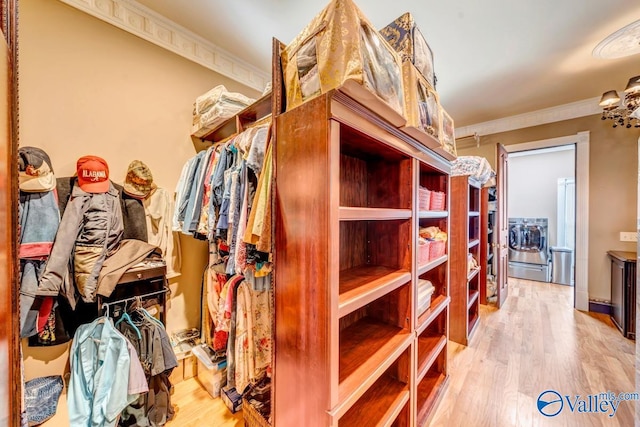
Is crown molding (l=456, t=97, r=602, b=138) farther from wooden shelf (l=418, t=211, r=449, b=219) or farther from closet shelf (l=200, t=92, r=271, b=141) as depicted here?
closet shelf (l=200, t=92, r=271, b=141)

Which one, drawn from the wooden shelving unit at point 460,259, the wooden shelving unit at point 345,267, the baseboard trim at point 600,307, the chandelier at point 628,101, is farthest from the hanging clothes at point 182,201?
the baseboard trim at point 600,307

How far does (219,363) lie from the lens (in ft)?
5.71

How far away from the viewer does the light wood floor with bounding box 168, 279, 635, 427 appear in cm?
156

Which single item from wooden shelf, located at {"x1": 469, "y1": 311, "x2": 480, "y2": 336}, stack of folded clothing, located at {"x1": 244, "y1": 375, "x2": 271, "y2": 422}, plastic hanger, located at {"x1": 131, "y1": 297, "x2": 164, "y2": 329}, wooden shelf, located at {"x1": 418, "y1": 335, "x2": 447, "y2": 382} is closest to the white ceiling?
plastic hanger, located at {"x1": 131, "y1": 297, "x2": 164, "y2": 329}

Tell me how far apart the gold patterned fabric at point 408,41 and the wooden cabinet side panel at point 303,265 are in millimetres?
728

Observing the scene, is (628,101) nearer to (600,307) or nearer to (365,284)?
(600,307)

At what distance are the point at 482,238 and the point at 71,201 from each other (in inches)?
165

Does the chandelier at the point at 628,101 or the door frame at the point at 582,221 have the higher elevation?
the chandelier at the point at 628,101

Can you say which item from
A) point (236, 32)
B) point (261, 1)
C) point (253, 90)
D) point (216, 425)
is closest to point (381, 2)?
point (261, 1)

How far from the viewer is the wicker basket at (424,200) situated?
58.2 inches

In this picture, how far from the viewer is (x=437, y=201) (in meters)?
1.74

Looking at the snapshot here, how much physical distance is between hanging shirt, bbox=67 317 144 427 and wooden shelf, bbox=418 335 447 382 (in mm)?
1689

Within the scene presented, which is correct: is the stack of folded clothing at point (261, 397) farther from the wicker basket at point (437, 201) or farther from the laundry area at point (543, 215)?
the laundry area at point (543, 215)

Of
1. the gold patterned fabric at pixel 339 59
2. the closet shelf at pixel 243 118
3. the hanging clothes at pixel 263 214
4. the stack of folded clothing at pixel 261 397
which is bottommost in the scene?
the stack of folded clothing at pixel 261 397
